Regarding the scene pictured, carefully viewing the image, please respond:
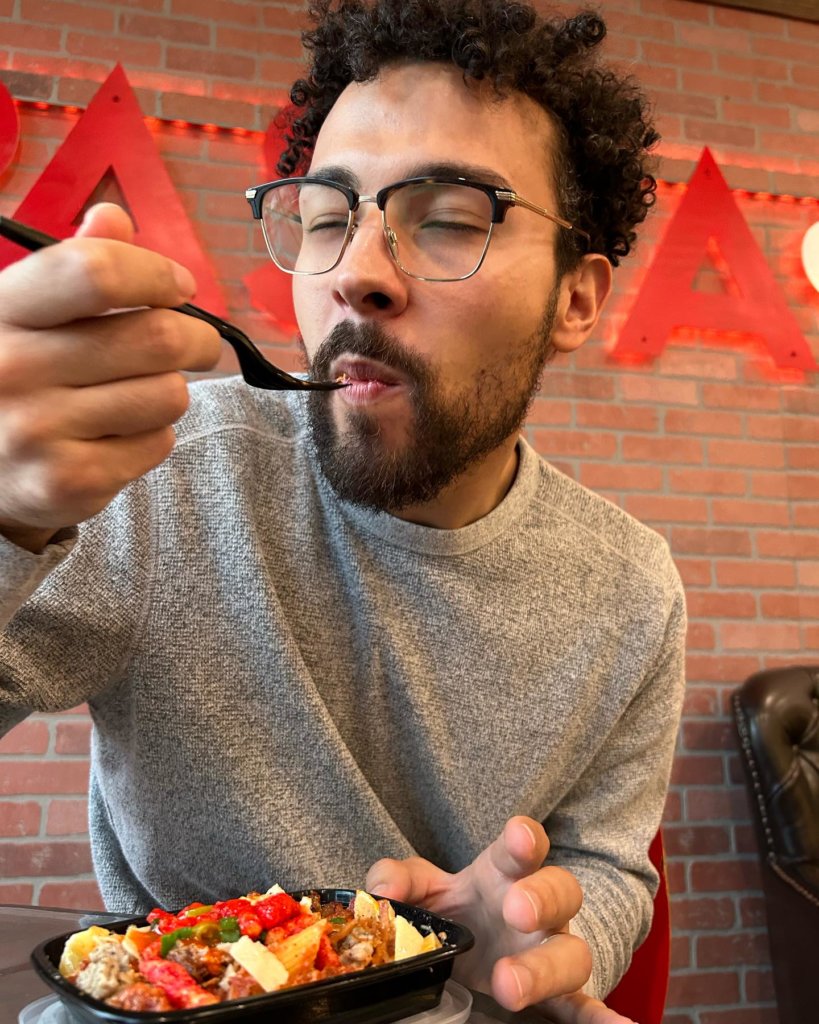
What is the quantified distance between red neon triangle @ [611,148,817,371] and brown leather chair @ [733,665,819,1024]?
1.08 metres

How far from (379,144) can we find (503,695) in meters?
0.71

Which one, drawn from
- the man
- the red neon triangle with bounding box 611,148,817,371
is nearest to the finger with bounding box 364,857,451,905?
the man

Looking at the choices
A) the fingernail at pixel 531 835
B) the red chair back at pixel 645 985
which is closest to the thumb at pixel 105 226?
the fingernail at pixel 531 835

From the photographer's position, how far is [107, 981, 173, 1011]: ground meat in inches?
19.4

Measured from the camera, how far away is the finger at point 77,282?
19.3 inches

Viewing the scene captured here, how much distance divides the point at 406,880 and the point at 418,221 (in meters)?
0.74

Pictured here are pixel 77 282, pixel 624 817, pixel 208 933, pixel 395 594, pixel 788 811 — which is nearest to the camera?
pixel 77 282

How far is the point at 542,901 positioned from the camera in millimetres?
747

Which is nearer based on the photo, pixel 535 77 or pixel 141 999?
pixel 141 999

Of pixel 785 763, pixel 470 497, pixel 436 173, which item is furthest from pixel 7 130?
pixel 785 763

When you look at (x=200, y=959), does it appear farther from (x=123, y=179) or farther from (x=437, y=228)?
(x=123, y=179)

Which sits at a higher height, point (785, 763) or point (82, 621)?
point (82, 621)

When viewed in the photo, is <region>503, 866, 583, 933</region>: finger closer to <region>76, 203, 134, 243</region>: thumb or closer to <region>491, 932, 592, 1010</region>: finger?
<region>491, 932, 592, 1010</region>: finger

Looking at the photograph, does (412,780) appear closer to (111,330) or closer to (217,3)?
(111,330)
